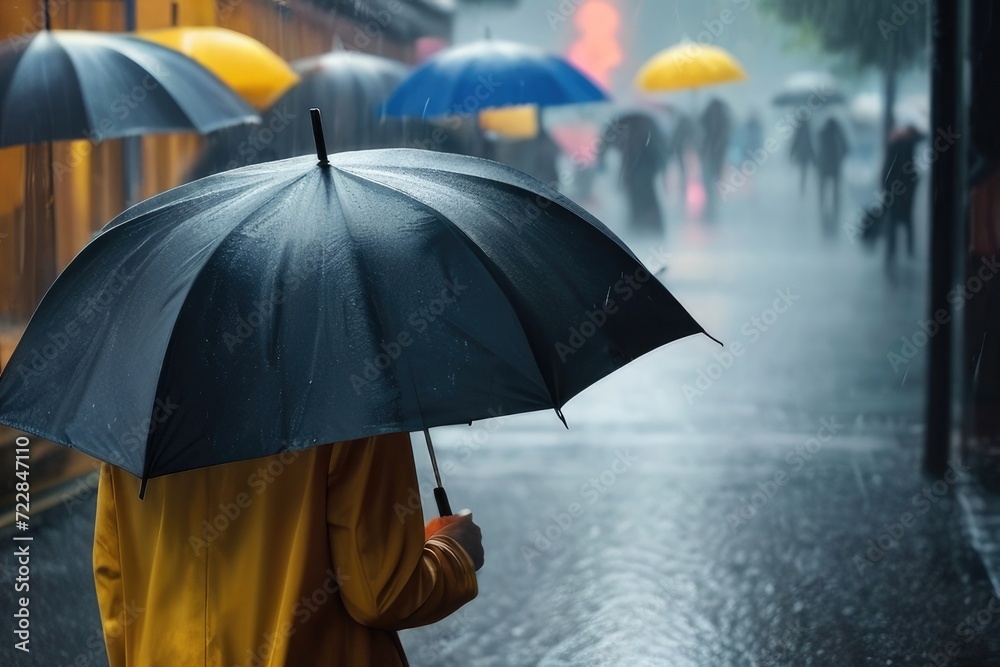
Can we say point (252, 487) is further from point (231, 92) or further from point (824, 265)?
point (824, 265)

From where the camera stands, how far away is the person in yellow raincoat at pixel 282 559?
1.86m

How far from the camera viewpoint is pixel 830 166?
51.1 ft

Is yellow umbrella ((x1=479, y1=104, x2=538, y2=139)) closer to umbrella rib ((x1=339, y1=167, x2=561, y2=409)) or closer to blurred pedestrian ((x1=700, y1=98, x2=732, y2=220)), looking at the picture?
blurred pedestrian ((x1=700, y1=98, x2=732, y2=220))

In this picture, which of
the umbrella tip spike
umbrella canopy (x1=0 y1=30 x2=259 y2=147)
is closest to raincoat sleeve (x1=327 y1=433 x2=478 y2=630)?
the umbrella tip spike

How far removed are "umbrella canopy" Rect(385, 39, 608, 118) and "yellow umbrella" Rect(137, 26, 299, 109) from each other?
2.78ft

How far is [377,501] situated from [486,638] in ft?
9.02

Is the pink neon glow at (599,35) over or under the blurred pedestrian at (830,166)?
over

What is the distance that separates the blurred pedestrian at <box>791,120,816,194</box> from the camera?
15953 millimetres

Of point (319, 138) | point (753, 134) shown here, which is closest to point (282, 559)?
point (319, 138)

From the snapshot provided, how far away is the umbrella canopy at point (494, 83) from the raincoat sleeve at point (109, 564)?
4648mm

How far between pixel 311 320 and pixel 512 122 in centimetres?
866

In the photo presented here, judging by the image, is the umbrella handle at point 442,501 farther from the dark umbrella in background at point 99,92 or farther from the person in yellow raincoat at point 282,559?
the dark umbrella in background at point 99,92

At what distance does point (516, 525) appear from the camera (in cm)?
579

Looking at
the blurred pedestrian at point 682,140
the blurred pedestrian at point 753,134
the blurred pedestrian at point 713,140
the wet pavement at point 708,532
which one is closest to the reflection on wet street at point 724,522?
the wet pavement at point 708,532
